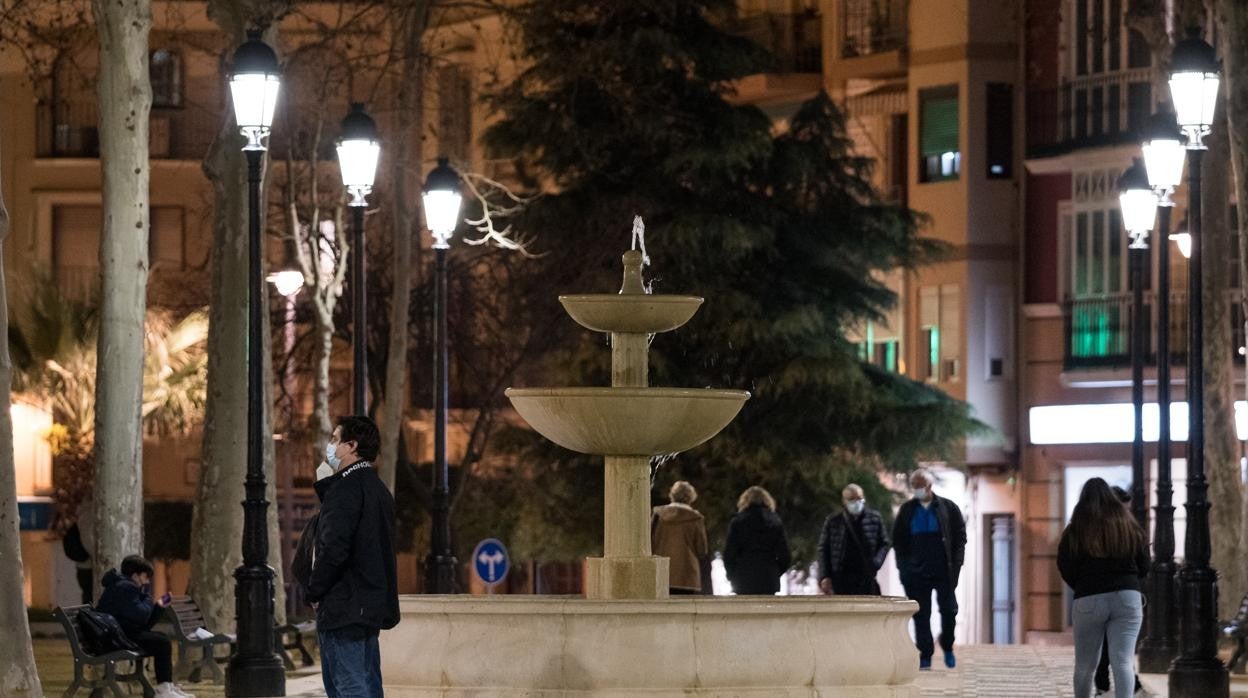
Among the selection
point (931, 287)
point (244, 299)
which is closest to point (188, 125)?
point (931, 287)

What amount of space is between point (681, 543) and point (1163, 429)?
4508mm

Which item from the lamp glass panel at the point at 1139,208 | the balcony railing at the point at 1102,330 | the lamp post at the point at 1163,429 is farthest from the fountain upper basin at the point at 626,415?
the balcony railing at the point at 1102,330

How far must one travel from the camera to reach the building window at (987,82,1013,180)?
155ft

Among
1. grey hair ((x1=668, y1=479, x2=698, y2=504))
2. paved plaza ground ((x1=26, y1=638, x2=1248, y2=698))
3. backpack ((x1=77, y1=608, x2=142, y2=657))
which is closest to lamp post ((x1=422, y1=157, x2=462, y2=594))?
paved plaza ground ((x1=26, y1=638, x2=1248, y2=698))

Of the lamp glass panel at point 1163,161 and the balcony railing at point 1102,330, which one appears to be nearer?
the lamp glass panel at point 1163,161

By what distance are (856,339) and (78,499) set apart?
13537 millimetres

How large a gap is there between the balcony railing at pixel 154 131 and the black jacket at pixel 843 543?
116 feet

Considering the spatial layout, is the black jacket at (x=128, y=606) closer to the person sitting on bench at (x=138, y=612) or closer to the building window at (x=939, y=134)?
the person sitting on bench at (x=138, y=612)

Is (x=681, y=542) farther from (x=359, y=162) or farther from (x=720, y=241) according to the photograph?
(x=720, y=241)

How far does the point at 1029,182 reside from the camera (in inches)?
1874

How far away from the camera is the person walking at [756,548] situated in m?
24.1

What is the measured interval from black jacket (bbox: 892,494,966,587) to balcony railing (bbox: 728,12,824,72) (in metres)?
26.2

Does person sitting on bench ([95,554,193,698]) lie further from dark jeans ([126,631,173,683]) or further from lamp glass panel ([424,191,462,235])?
lamp glass panel ([424,191,462,235])

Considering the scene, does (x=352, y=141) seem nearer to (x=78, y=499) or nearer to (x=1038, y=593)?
(x=78, y=499)
